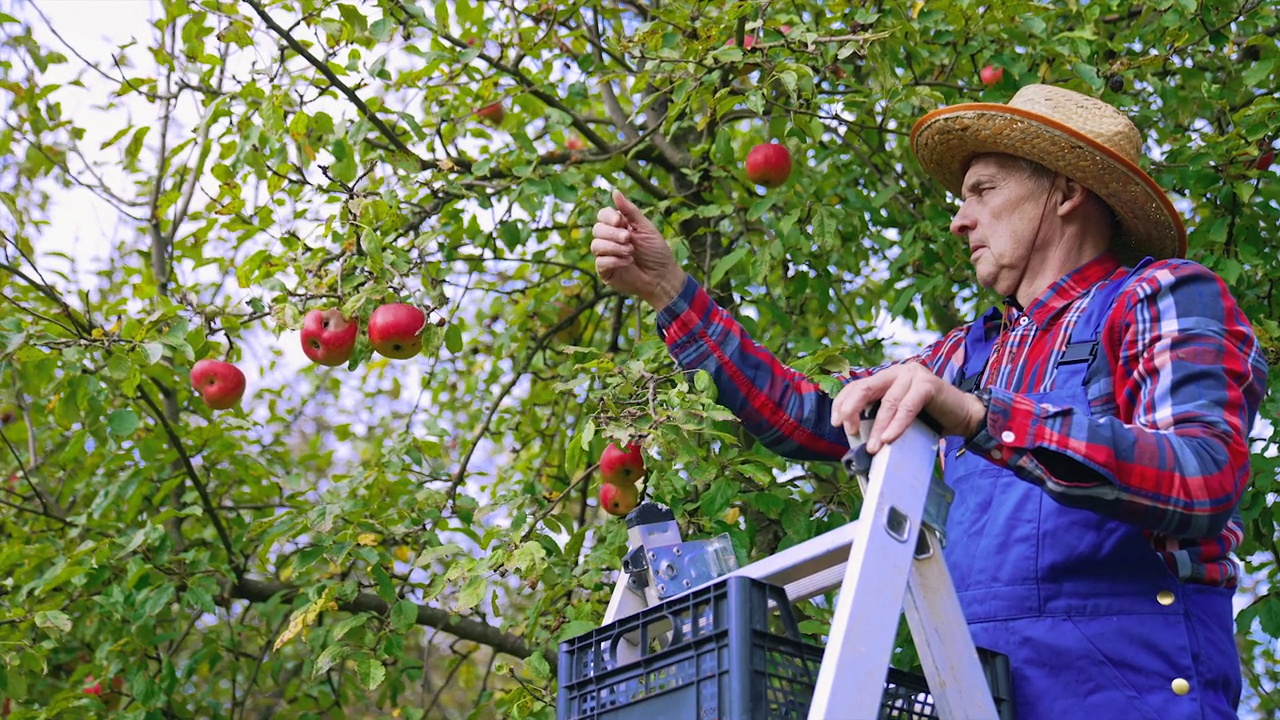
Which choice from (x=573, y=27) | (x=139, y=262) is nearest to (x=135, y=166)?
(x=139, y=262)

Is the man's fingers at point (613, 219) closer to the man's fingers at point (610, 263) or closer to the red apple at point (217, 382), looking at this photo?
the man's fingers at point (610, 263)

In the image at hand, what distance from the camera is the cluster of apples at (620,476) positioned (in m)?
2.96

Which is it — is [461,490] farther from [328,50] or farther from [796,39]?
[796,39]

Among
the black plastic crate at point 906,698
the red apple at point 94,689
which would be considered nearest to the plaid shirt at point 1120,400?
the black plastic crate at point 906,698

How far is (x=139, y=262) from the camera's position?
4.94 m

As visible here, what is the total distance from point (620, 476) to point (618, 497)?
0.35 feet

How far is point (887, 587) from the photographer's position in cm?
128

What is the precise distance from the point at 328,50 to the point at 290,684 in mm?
2309

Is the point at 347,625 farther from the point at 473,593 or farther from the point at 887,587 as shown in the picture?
the point at 887,587

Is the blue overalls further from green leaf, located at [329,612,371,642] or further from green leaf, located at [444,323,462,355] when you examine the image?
green leaf, located at [444,323,462,355]

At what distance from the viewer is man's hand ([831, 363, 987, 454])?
1378 millimetres

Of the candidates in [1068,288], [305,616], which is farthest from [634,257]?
[305,616]

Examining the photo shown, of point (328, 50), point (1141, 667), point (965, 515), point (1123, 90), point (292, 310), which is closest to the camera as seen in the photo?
point (1141, 667)

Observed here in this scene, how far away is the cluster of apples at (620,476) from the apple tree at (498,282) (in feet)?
0.24
